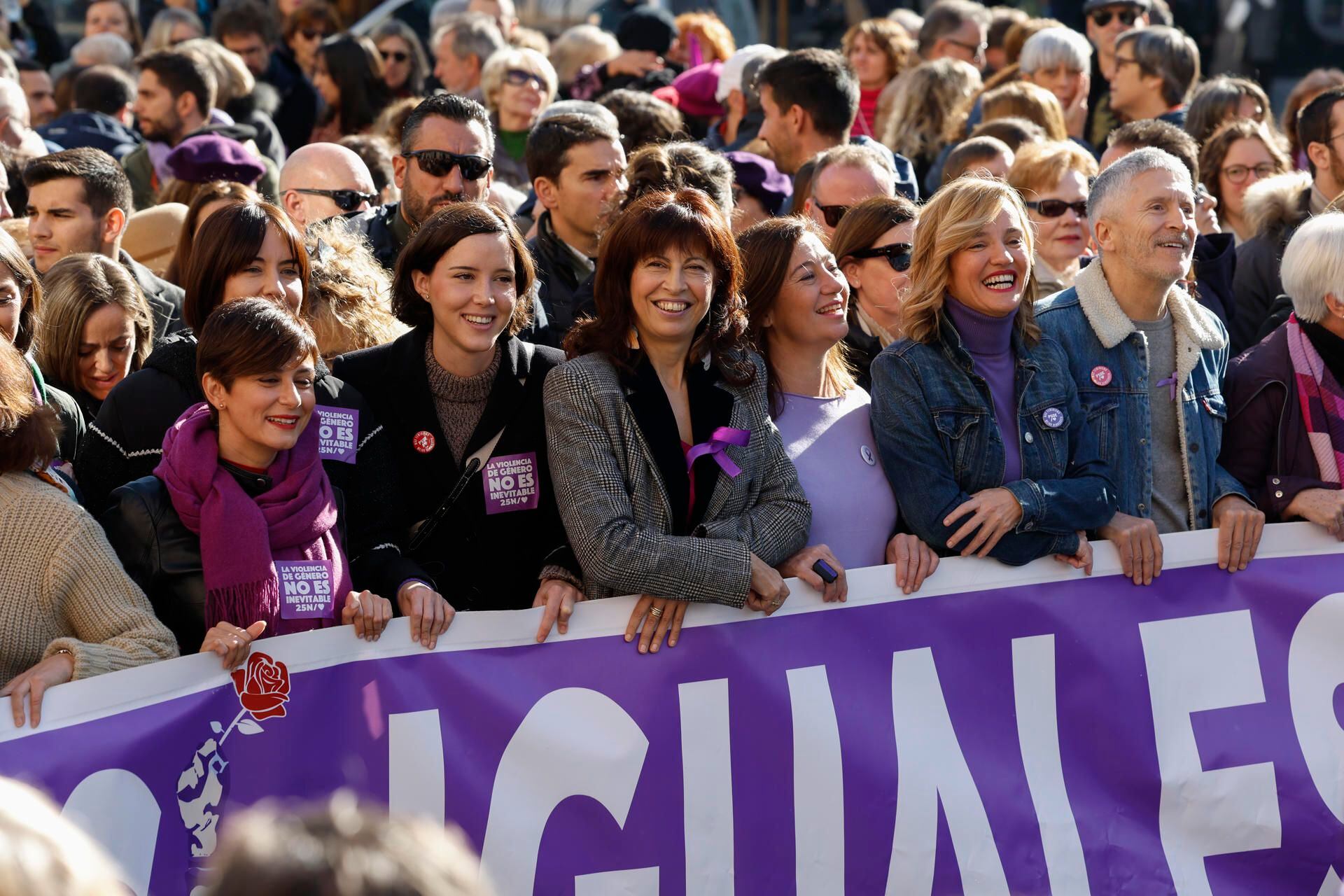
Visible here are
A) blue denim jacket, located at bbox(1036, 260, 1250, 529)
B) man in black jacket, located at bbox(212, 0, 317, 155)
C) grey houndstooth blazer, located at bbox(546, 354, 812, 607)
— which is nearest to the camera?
grey houndstooth blazer, located at bbox(546, 354, 812, 607)

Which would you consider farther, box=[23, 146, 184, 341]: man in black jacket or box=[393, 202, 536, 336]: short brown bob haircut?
box=[23, 146, 184, 341]: man in black jacket

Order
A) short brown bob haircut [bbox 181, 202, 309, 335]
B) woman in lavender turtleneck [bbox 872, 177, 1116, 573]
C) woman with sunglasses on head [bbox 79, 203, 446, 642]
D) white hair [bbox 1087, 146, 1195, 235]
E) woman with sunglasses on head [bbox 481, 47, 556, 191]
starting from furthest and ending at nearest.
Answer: woman with sunglasses on head [bbox 481, 47, 556, 191] < white hair [bbox 1087, 146, 1195, 235] < short brown bob haircut [bbox 181, 202, 309, 335] < woman in lavender turtleneck [bbox 872, 177, 1116, 573] < woman with sunglasses on head [bbox 79, 203, 446, 642]

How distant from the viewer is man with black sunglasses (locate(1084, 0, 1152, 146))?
10.2 m

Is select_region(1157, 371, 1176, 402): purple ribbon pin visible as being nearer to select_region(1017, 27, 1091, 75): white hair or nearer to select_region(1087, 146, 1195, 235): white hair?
select_region(1087, 146, 1195, 235): white hair

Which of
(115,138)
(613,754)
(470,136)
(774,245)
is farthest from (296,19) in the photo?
(613,754)

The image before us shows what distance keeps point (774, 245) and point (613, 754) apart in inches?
56.5

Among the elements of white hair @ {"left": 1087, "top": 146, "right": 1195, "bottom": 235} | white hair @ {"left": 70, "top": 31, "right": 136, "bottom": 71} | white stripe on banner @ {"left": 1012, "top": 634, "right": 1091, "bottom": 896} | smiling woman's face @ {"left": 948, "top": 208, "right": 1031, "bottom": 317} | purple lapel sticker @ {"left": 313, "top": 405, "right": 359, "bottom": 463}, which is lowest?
white stripe on banner @ {"left": 1012, "top": 634, "right": 1091, "bottom": 896}

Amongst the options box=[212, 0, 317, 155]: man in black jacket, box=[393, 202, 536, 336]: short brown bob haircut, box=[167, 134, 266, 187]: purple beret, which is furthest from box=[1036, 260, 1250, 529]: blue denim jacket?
box=[212, 0, 317, 155]: man in black jacket

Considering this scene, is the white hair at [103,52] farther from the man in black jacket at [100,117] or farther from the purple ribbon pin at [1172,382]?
the purple ribbon pin at [1172,382]

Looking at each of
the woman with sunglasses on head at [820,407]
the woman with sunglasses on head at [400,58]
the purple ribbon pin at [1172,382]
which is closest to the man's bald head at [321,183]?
the woman with sunglasses on head at [820,407]

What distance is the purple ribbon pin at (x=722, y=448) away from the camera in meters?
4.09

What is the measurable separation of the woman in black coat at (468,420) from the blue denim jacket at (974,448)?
899mm

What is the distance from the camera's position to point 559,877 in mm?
3971

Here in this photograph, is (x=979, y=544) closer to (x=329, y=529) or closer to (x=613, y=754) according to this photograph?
(x=613, y=754)
